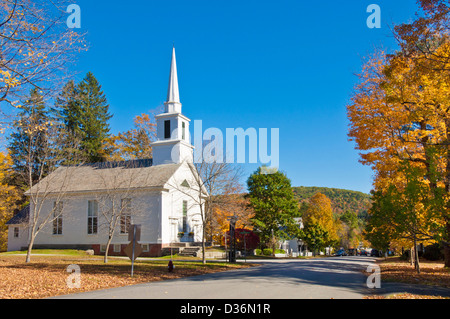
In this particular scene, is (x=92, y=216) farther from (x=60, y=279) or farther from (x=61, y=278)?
(x=60, y=279)

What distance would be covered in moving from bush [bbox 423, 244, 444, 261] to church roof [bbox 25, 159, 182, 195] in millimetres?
25017

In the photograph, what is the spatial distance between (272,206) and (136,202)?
1745cm

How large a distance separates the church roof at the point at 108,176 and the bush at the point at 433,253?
25.0 metres

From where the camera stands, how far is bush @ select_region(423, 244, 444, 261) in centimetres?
3492

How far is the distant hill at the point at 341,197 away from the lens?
166 m

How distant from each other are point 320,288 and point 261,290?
7.64 ft

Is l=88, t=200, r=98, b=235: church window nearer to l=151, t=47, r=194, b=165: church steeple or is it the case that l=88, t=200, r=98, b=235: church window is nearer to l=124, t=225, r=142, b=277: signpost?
l=151, t=47, r=194, b=165: church steeple

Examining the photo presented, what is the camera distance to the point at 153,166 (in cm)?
3738

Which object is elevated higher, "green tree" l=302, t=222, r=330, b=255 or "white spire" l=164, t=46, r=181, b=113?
"white spire" l=164, t=46, r=181, b=113

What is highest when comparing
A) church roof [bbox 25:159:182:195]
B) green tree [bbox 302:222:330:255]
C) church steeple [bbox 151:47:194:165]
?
church steeple [bbox 151:47:194:165]

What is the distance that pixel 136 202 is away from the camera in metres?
33.4

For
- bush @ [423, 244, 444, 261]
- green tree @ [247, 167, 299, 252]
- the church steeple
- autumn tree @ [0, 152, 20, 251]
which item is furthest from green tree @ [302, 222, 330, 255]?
autumn tree @ [0, 152, 20, 251]

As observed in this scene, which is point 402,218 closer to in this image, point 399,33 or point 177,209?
point 399,33
